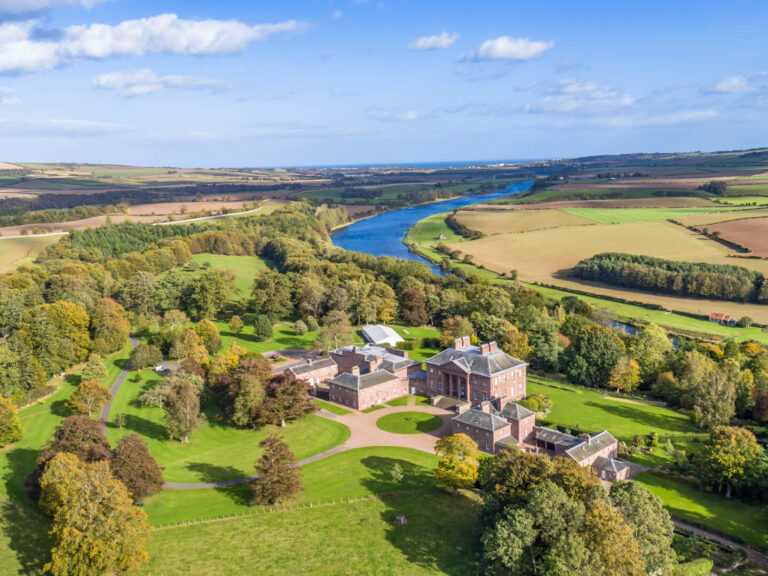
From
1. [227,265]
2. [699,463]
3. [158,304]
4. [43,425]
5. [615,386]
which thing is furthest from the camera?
[227,265]

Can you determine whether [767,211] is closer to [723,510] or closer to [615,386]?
[615,386]

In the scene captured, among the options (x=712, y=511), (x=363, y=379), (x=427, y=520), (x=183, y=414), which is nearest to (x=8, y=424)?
(x=183, y=414)

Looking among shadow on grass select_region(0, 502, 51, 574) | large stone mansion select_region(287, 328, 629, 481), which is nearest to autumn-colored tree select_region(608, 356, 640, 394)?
large stone mansion select_region(287, 328, 629, 481)

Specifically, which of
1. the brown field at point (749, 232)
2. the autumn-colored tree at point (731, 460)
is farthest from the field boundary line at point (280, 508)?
the brown field at point (749, 232)

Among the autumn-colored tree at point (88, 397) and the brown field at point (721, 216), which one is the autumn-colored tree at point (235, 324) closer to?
the autumn-colored tree at point (88, 397)

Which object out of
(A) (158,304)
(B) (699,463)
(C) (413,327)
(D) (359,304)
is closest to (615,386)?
(B) (699,463)

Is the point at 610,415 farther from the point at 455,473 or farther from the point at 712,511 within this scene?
the point at 455,473
